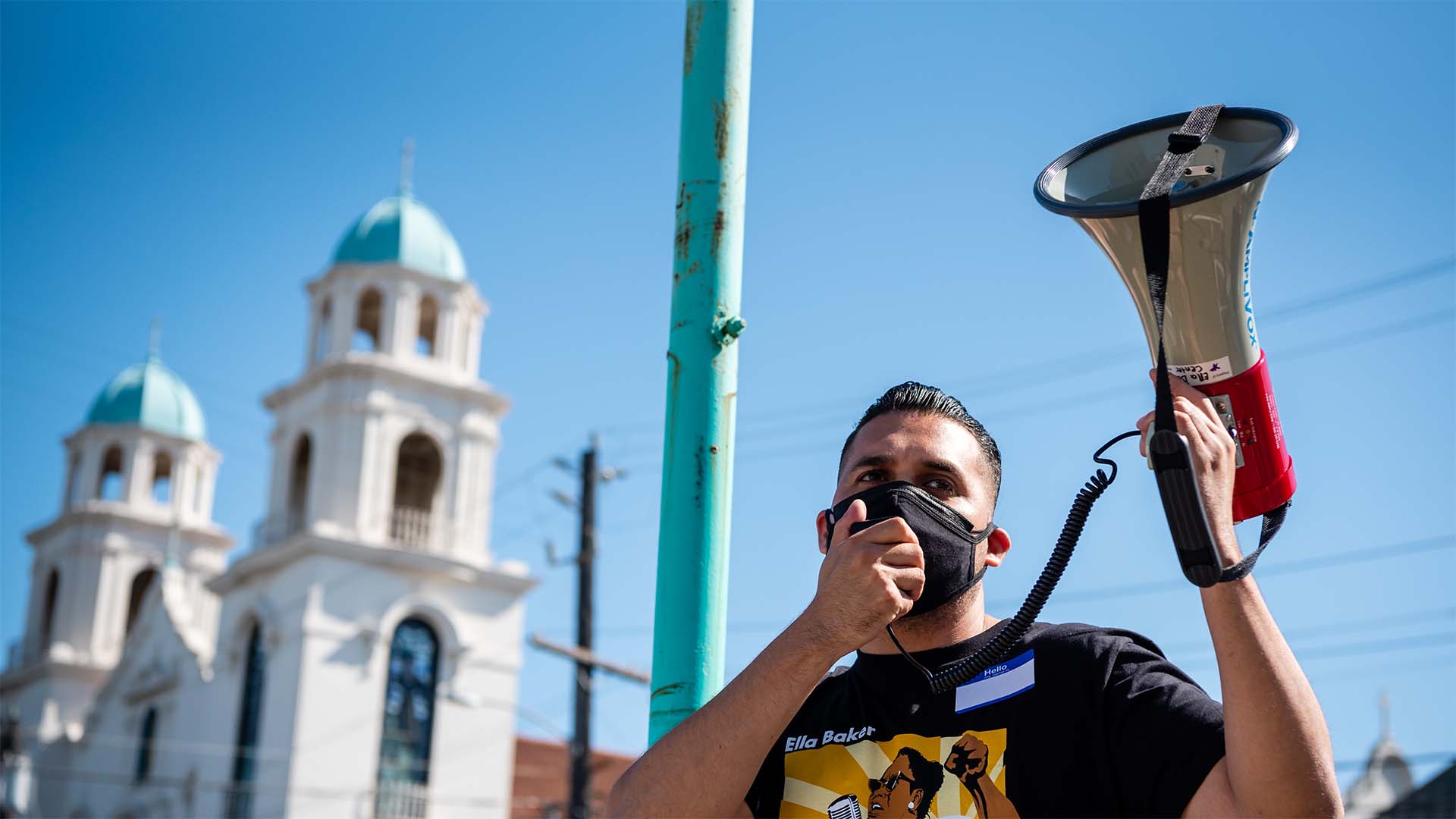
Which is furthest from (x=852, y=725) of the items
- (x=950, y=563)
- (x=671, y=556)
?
(x=671, y=556)

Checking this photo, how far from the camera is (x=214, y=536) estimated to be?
50438 millimetres

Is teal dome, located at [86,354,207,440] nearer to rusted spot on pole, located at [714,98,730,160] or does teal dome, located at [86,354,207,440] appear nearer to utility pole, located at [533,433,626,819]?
utility pole, located at [533,433,626,819]

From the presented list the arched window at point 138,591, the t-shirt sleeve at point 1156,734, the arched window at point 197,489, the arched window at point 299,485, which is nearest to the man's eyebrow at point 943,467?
the t-shirt sleeve at point 1156,734

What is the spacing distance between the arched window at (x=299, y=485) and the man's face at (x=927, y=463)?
33431 mm

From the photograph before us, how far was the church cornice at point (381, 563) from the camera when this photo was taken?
32938mm

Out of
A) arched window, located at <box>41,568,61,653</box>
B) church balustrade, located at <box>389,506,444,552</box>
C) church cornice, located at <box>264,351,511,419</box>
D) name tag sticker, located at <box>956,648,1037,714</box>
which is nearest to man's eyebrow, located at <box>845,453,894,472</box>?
name tag sticker, located at <box>956,648,1037,714</box>

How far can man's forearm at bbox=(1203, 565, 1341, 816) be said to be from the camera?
2.51 metres

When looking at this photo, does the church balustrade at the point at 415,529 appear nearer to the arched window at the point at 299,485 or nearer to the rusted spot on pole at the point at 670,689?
the arched window at the point at 299,485

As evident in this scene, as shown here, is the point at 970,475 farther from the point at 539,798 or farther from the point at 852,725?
the point at 539,798

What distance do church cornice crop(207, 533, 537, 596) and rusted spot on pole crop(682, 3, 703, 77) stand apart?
98.6 ft

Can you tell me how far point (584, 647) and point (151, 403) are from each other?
29.2m

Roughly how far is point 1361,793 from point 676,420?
33991 millimetres

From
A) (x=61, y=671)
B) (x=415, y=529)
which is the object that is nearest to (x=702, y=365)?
(x=415, y=529)

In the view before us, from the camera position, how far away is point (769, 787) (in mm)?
3195
